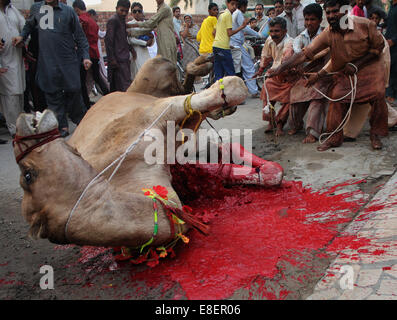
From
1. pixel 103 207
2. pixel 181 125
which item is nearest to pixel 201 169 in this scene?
pixel 181 125

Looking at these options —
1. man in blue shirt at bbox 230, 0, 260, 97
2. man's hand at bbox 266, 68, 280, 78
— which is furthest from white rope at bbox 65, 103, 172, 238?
man in blue shirt at bbox 230, 0, 260, 97

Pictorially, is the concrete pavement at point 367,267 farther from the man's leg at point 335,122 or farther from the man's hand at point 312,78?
the man's hand at point 312,78

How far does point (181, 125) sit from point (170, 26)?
4.95m

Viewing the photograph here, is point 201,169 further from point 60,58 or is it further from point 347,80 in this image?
point 60,58

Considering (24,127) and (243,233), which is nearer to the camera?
(24,127)


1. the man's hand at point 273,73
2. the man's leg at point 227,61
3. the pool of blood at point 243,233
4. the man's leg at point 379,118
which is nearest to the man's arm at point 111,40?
the man's leg at point 227,61

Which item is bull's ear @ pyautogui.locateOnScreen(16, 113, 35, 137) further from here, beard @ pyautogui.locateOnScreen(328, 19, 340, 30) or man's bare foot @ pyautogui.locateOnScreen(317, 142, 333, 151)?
beard @ pyautogui.locateOnScreen(328, 19, 340, 30)

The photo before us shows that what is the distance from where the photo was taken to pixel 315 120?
4.94 meters

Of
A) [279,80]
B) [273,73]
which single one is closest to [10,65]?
[273,73]

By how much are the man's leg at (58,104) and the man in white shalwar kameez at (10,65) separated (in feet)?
1.54

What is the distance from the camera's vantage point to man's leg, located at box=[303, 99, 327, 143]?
4918 millimetres

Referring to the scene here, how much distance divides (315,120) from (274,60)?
1504 millimetres

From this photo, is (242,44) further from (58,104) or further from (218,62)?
(58,104)

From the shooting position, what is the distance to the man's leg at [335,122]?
4562 millimetres
